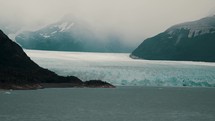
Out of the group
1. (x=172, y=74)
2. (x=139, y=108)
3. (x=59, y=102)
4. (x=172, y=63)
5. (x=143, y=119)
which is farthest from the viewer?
(x=172, y=63)

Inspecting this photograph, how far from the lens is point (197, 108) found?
302ft

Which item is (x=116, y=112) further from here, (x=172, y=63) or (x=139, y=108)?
(x=172, y=63)

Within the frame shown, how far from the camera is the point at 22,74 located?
14138cm

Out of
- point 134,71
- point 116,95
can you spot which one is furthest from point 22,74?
point 116,95

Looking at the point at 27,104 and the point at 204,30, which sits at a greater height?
the point at 204,30

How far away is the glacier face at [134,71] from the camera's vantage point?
13138cm

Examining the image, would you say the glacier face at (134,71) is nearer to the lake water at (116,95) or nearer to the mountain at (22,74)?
the lake water at (116,95)

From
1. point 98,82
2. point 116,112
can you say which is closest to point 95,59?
point 98,82

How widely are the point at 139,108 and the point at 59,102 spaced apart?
16435mm

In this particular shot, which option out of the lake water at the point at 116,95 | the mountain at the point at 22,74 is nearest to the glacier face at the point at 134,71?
the lake water at the point at 116,95

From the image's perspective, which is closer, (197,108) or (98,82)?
(197,108)

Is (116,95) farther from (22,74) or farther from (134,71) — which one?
(22,74)

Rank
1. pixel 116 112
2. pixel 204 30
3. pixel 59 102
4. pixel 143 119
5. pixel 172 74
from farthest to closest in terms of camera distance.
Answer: pixel 204 30
pixel 172 74
pixel 59 102
pixel 116 112
pixel 143 119

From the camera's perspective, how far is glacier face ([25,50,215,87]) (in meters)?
131
